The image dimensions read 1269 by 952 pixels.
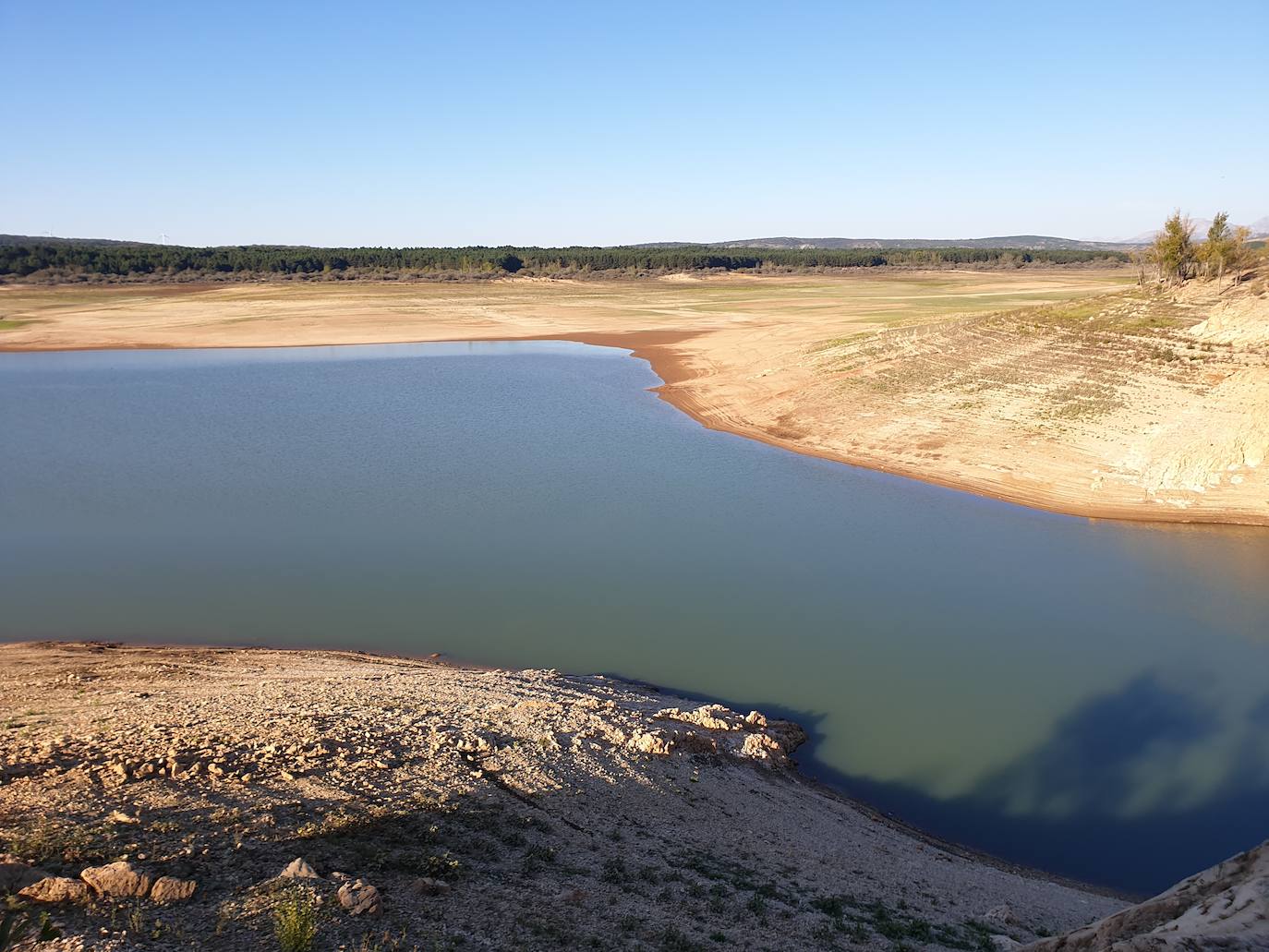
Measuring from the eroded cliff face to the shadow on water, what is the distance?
541 centimetres

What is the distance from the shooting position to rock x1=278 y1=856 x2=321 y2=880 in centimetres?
783

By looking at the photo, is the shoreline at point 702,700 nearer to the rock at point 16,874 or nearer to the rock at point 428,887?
the rock at point 428,887

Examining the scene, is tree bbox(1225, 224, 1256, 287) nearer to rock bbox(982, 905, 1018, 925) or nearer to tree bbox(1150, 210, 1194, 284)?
tree bbox(1150, 210, 1194, 284)

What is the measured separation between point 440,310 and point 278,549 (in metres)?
64.7

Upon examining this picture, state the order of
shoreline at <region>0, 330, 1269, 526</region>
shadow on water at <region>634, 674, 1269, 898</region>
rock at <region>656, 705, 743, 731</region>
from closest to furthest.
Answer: shadow on water at <region>634, 674, 1269, 898</region> → rock at <region>656, 705, 743, 731</region> → shoreline at <region>0, 330, 1269, 526</region>

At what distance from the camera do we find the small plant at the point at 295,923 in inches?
268

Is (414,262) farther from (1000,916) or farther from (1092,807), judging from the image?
(1000,916)

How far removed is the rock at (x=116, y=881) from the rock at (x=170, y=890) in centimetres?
9

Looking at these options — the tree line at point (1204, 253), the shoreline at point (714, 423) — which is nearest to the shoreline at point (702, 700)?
the shoreline at point (714, 423)

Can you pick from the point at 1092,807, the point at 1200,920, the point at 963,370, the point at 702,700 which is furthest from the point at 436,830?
the point at 963,370

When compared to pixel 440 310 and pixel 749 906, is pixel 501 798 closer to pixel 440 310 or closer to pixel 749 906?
pixel 749 906

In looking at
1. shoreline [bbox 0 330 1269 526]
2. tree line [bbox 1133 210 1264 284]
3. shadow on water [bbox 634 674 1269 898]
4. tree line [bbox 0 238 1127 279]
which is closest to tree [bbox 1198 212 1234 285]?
tree line [bbox 1133 210 1264 284]

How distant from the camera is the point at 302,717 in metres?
12.1

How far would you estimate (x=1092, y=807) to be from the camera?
44.2ft
